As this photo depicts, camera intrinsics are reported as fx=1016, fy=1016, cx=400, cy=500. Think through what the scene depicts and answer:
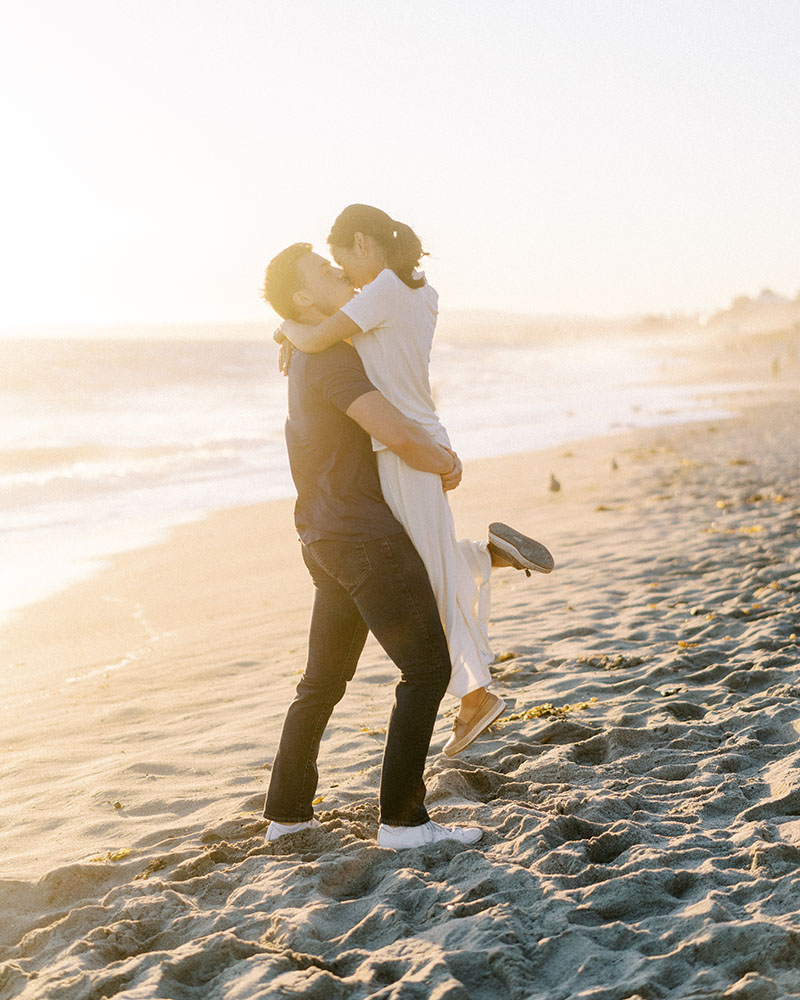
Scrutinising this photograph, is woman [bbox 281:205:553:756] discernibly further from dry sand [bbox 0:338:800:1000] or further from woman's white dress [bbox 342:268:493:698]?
dry sand [bbox 0:338:800:1000]

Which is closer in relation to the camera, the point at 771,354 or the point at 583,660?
the point at 583,660

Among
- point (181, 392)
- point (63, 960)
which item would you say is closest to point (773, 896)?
point (63, 960)

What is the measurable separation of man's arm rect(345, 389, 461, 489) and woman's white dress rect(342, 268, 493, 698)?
0.18 ft

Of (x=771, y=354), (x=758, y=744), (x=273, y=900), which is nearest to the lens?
(x=273, y=900)

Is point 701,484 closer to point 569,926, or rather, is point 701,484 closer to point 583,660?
point 583,660

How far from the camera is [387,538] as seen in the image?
3123mm

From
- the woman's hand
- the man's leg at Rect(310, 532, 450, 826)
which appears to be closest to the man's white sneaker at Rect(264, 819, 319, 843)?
the man's leg at Rect(310, 532, 450, 826)

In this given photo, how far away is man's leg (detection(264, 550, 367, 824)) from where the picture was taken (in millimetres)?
3367

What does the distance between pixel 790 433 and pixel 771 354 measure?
40.1 meters

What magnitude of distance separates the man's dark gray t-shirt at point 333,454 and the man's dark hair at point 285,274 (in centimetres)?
19

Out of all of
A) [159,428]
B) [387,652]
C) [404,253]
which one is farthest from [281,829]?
[159,428]

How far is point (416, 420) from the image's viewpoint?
10.5 ft

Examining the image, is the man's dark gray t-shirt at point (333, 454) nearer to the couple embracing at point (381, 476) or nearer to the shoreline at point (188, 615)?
the couple embracing at point (381, 476)

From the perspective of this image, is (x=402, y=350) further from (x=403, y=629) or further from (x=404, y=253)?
(x=403, y=629)
